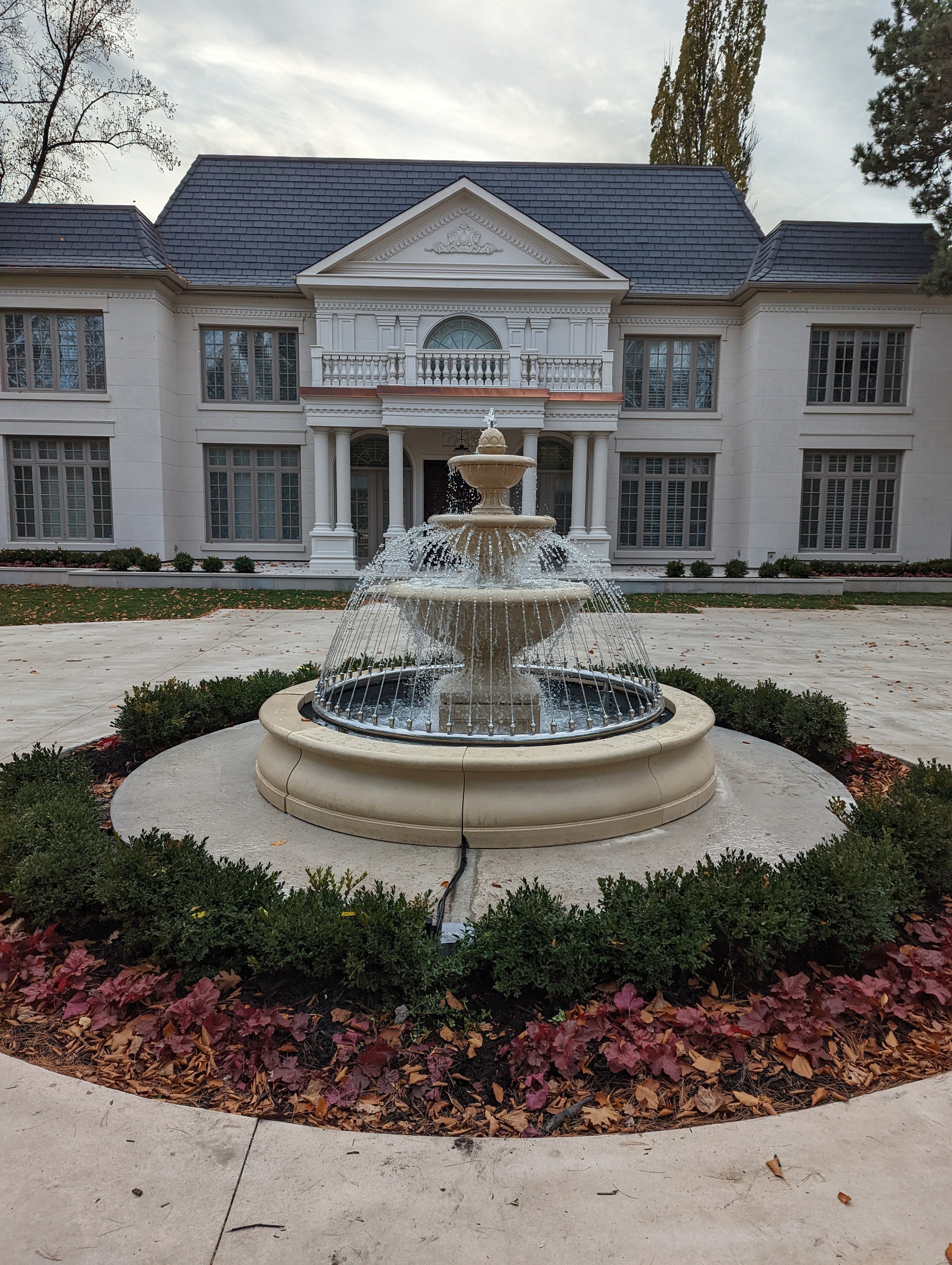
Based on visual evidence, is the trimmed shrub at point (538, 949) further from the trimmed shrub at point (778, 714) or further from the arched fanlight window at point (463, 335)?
the arched fanlight window at point (463, 335)

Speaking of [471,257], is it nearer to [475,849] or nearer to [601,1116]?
[475,849]

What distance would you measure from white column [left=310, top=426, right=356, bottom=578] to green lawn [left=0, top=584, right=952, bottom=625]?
2145 mm

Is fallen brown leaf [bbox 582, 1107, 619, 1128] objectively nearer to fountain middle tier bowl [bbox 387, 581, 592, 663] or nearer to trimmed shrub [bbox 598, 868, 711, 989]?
trimmed shrub [bbox 598, 868, 711, 989]

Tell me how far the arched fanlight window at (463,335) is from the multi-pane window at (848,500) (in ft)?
34.9

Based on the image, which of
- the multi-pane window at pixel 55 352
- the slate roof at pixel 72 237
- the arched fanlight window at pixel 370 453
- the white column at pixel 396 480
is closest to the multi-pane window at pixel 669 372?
the arched fanlight window at pixel 370 453

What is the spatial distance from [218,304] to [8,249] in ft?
19.9

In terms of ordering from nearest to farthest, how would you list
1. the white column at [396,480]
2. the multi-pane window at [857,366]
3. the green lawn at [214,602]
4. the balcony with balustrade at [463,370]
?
the green lawn at [214,602] → the white column at [396,480] → the balcony with balustrade at [463,370] → the multi-pane window at [857,366]

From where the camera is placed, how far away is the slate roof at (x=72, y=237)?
23.0 metres

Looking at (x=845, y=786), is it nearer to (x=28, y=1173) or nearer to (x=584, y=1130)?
(x=584, y=1130)

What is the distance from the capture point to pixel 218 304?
2472 centimetres

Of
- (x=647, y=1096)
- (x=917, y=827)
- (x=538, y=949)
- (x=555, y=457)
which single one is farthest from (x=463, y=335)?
(x=647, y=1096)

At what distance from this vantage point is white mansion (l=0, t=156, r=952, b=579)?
2309 centimetres

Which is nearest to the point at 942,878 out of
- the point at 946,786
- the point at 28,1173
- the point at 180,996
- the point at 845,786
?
the point at 946,786

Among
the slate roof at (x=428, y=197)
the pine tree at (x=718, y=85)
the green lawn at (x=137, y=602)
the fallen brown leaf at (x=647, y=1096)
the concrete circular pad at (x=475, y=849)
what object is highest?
the pine tree at (x=718, y=85)
